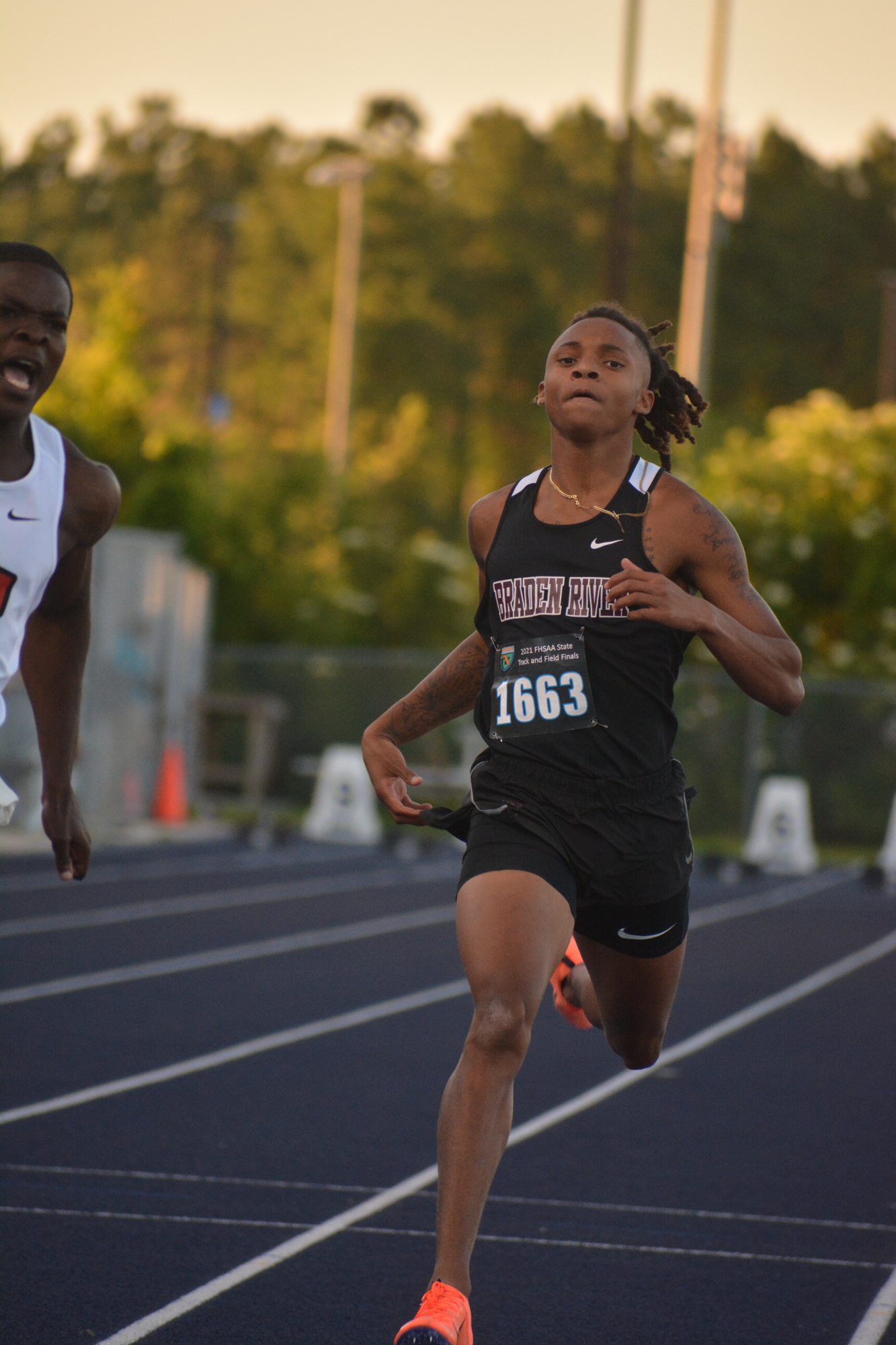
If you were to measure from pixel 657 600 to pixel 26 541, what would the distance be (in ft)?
4.23

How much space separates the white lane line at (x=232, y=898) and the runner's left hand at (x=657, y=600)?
28.4 feet

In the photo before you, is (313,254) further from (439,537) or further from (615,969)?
(615,969)

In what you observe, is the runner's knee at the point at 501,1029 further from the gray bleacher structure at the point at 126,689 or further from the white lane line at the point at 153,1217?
the gray bleacher structure at the point at 126,689

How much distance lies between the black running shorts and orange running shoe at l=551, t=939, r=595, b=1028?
0.75m

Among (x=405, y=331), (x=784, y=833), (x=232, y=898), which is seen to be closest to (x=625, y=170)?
(x=784, y=833)

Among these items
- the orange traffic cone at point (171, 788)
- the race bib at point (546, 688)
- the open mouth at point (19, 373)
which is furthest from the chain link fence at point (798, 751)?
the open mouth at point (19, 373)

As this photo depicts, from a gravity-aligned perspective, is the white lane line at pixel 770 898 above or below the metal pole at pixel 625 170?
below

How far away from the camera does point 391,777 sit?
4.54 m

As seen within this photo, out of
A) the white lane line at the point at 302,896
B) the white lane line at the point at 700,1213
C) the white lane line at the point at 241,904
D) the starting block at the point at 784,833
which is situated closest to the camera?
the white lane line at the point at 700,1213

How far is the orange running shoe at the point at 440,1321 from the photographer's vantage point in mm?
3604

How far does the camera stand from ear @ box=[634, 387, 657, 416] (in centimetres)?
447

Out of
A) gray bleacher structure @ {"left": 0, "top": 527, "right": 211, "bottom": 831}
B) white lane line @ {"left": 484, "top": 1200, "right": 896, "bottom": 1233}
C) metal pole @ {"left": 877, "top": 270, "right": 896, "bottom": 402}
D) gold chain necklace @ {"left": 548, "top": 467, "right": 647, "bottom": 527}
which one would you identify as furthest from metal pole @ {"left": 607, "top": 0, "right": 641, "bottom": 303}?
metal pole @ {"left": 877, "top": 270, "right": 896, "bottom": 402}

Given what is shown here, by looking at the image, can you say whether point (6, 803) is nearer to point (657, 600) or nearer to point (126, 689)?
point (657, 600)

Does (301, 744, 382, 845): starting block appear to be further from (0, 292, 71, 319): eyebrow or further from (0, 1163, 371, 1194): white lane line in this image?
(0, 292, 71, 319): eyebrow
